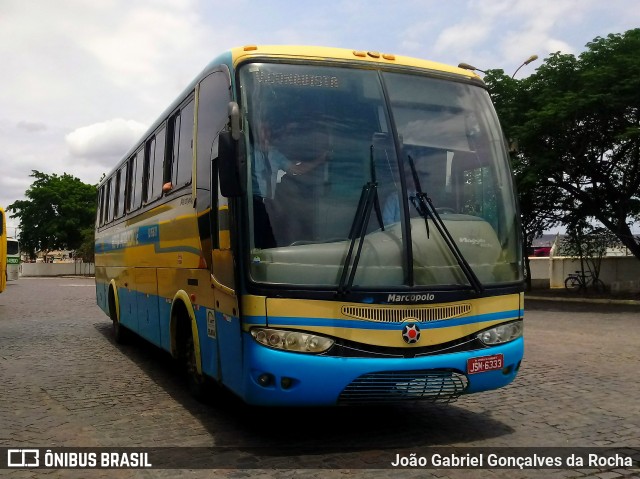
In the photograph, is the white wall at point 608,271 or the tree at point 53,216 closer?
the white wall at point 608,271

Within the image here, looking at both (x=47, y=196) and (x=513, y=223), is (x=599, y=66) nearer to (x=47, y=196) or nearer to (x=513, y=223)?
(x=513, y=223)

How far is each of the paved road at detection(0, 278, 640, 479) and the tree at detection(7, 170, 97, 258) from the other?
57.9m

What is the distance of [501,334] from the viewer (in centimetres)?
558

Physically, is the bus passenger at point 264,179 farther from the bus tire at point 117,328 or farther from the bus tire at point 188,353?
the bus tire at point 117,328

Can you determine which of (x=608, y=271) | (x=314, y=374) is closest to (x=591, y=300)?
(x=608, y=271)

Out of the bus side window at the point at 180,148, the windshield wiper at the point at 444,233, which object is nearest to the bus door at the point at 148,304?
the bus side window at the point at 180,148

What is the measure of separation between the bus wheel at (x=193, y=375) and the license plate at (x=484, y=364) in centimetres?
273

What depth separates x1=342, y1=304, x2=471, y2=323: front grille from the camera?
504 cm

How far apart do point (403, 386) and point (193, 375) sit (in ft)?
9.13

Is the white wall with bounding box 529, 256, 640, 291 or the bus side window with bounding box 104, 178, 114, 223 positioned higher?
the bus side window with bounding box 104, 178, 114, 223

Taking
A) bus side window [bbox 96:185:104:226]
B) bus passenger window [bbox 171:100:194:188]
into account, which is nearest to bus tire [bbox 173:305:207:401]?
bus passenger window [bbox 171:100:194:188]

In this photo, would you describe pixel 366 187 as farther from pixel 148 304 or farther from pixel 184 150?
pixel 148 304

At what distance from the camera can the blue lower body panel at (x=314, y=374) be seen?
16.1 feet

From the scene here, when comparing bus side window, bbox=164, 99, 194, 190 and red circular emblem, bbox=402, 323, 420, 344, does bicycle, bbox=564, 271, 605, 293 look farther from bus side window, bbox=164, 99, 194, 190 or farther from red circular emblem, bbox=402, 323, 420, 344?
red circular emblem, bbox=402, 323, 420, 344
